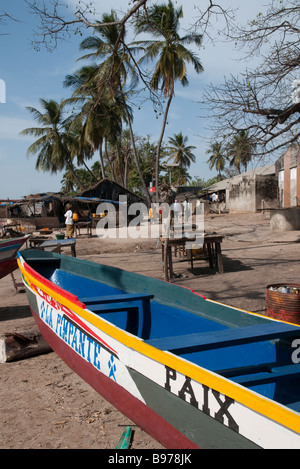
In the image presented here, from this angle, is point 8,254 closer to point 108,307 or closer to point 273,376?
point 108,307

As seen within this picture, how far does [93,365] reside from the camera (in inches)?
141

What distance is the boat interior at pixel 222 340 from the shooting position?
2.67 m

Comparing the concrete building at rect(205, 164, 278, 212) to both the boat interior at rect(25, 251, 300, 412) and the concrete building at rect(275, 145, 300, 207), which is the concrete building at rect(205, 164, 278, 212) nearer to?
the concrete building at rect(275, 145, 300, 207)

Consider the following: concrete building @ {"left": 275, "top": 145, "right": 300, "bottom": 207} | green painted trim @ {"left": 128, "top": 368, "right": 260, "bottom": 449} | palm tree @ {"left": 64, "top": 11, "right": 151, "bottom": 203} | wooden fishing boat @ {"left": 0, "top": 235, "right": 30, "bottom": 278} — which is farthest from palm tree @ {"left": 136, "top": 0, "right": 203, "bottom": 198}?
green painted trim @ {"left": 128, "top": 368, "right": 260, "bottom": 449}

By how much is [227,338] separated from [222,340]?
0.06 m

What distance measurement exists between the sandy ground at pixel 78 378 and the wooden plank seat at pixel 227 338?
93 centimetres

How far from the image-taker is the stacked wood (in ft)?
15.7

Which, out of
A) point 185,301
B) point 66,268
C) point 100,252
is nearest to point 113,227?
point 100,252

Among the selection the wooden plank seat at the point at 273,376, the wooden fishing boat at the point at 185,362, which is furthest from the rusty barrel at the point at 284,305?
the wooden plank seat at the point at 273,376

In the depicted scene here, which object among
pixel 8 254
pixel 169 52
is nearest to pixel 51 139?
pixel 169 52

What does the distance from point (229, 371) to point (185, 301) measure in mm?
1251

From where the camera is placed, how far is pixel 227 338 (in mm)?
2732

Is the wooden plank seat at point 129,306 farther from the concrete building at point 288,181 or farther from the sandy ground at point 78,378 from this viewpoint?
the concrete building at point 288,181

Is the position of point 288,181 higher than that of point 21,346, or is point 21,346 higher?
point 288,181
